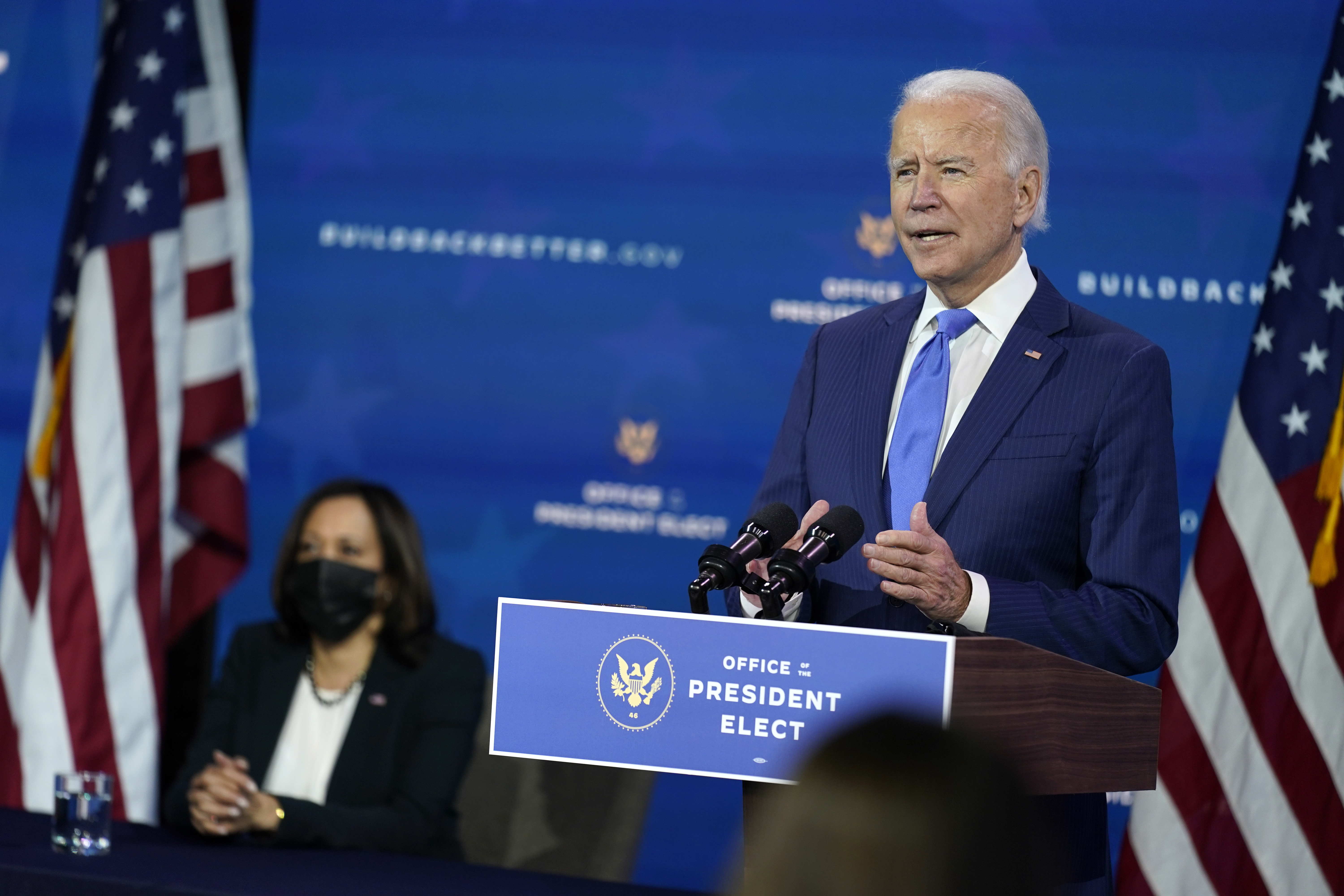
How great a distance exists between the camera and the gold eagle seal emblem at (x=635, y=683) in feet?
5.25

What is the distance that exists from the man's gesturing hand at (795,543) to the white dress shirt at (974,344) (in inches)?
Answer: 6.2

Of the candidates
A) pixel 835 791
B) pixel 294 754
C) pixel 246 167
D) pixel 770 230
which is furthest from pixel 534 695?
pixel 246 167

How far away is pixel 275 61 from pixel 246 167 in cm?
33

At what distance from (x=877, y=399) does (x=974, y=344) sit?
0.55 ft

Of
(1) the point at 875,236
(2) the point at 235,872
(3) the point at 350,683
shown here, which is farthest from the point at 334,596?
(1) the point at 875,236

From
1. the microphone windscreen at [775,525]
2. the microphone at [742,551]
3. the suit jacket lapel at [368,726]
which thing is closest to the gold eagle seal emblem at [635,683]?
the microphone at [742,551]

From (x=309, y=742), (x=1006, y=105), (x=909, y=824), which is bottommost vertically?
(x=309, y=742)

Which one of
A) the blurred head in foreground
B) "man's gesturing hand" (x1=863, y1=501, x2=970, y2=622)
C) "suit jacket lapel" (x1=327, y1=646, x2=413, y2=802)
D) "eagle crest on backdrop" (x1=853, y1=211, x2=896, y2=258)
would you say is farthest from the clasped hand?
the blurred head in foreground

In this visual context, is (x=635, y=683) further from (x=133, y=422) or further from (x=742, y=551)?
(x=133, y=422)

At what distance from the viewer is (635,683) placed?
161cm

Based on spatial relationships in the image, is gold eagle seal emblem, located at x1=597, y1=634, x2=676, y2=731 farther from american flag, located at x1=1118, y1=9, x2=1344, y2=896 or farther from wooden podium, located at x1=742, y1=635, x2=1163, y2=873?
american flag, located at x1=1118, y1=9, x2=1344, y2=896

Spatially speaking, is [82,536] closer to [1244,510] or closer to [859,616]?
[859,616]

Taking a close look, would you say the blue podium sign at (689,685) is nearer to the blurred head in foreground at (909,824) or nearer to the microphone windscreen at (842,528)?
the microphone windscreen at (842,528)

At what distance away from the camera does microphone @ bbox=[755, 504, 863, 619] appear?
65.9 inches
